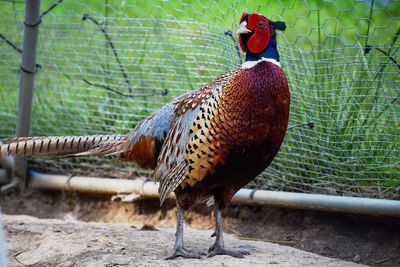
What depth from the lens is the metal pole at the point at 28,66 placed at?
5.03 metres

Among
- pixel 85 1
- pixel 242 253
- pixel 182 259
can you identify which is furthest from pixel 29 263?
pixel 85 1

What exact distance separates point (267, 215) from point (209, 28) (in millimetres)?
1200

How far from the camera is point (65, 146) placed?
13.3 feet

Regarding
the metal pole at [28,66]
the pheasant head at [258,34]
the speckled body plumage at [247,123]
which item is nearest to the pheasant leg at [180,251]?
the speckled body plumage at [247,123]

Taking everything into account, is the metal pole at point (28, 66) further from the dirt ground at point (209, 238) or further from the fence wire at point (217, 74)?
the dirt ground at point (209, 238)

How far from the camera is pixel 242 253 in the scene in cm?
363

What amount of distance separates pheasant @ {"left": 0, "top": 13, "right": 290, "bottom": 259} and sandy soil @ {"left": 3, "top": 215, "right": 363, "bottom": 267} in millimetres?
145

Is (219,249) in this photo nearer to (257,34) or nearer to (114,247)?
(114,247)

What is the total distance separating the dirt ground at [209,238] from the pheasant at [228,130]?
0.24 meters

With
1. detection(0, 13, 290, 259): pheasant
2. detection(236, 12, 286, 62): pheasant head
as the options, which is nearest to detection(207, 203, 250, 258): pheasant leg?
detection(0, 13, 290, 259): pheasant

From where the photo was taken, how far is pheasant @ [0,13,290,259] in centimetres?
341

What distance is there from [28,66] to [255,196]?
1.87m

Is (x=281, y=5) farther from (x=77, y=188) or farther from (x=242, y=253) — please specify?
(x=77, y=188)

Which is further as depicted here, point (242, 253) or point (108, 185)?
point (108, 185)
